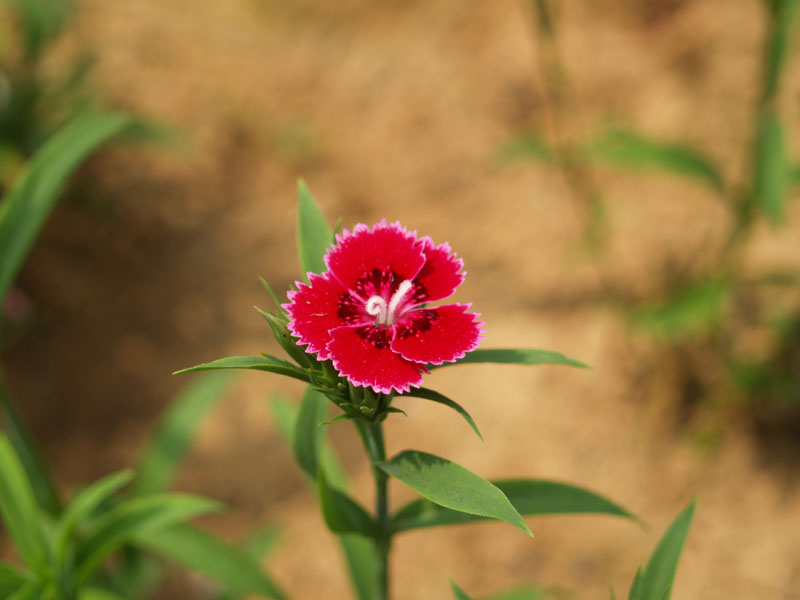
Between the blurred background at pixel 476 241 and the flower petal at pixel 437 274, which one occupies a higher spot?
the blurred background at pixel 476 241

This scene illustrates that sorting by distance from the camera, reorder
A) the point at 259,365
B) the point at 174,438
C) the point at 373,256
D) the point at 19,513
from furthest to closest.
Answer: the point at 174,438, the point at 19,513, the point at 373,256, the point at 259,365

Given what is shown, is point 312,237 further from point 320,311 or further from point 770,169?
point 770,169

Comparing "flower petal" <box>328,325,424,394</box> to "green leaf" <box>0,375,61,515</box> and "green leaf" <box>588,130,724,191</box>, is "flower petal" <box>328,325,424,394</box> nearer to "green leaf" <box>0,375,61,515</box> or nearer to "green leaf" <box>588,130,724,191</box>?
"green leaf" <box>0,375,61,515</box>

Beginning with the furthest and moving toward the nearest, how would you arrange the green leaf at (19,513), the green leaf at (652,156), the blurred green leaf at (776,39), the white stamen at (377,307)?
the green leaf at (652,156) → the blurred green leaf at (776,39) → the green leaf at (19,513) → the white stamen at (377,307)

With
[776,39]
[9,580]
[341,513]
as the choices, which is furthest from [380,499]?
[776,39]

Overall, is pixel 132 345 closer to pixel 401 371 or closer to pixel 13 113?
pixel 13 113

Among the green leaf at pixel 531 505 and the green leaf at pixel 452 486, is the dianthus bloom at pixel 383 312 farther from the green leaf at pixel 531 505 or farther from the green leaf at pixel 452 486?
the green leaf at pixel 531 505

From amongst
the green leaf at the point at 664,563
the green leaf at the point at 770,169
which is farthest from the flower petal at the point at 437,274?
the green leaf at the point at 770,169
